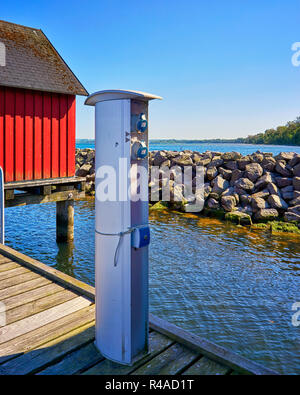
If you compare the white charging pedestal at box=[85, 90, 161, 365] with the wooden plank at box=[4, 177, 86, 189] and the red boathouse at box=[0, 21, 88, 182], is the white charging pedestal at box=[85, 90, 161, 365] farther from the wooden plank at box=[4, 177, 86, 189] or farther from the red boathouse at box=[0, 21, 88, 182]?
the red boathouse at box=[0, 21, 88, 182]

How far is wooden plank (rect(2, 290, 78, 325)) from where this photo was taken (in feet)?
13.1

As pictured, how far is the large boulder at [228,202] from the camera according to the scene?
47.6 ft

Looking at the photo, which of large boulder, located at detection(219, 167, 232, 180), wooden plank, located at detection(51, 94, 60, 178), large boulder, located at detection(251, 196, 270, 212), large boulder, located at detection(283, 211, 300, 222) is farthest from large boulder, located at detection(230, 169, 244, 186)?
wooden plank, located at detection(51, 94, 60, 178)

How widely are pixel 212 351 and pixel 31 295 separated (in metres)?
2.40

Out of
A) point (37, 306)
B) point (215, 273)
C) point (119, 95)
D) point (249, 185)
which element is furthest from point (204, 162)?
point (119, 95)

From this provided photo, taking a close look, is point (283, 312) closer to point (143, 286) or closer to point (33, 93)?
point (143, 286)

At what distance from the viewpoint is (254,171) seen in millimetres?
16281

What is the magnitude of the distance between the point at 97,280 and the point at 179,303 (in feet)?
12.3

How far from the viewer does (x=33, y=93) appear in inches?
358

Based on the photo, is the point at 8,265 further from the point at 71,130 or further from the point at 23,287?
the point at 71,130

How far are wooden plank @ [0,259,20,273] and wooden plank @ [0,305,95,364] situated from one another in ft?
6.09

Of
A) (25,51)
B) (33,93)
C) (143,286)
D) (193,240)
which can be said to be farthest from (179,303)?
(25,51)

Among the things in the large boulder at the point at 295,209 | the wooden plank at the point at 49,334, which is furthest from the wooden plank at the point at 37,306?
the large boulder at the point at 295,209

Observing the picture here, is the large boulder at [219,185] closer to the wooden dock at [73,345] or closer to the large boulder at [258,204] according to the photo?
the large boulder at [258,204]
